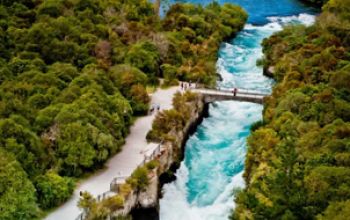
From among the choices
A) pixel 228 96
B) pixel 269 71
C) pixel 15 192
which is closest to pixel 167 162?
pixel 228 96

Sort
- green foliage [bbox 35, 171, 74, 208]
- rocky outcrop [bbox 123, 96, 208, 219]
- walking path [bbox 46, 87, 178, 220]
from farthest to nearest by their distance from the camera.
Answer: rocky outcrop [bbox 123, 96, 208, 219]
walking path [bbox 46, 87, 178, 220]
green foliage [bbox 35, 171, 74, 208]

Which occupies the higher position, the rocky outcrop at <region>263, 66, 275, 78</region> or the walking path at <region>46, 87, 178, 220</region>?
the rocky outcrop at <region>263, 66, 275, 78</region>

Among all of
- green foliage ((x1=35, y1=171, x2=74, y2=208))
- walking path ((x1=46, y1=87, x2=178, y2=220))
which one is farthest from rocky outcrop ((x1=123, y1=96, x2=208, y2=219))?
green foliage ((x1=35, y1=171, x2=74, y2=208))

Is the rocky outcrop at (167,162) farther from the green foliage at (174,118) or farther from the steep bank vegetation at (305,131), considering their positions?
the steep bank vegetation at (305,131)

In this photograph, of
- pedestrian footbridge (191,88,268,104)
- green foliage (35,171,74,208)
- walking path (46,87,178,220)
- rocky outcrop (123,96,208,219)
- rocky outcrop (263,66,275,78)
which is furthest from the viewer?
rocky outcrop (263,66,275,78)

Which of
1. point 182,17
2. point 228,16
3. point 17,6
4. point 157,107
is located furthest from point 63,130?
point 228,16

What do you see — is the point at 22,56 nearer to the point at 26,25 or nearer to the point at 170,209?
the point at 26,25

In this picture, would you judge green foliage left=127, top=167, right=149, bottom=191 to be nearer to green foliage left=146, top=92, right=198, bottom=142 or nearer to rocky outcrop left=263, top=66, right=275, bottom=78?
green foliage left=146, top=92, right=198, bottom=142

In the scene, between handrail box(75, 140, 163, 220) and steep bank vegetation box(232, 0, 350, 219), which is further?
handrail box(75, 140, 163, 220)
